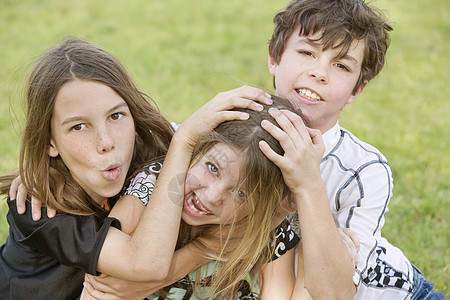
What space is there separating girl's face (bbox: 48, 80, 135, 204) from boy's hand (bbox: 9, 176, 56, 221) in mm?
193

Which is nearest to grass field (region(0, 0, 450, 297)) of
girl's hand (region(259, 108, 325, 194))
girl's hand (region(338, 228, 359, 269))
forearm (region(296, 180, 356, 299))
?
girl's hand (region(338, 228, 359, 269))

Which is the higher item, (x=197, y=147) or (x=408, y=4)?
(x=408, y=4)

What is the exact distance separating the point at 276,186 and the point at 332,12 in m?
0.96

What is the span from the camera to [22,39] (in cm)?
782

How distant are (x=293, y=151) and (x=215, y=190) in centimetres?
34

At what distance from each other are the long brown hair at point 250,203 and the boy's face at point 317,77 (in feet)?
0.78

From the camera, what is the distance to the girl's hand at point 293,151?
222 cm

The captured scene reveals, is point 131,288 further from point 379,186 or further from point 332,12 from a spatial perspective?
point 332,12

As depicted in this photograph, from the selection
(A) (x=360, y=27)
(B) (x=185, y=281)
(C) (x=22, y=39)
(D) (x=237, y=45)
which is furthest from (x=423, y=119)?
(C) (x=22, y=39)

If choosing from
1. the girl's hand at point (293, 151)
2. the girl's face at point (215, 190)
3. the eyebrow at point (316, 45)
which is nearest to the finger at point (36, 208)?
the girl's face at point (215, 190)

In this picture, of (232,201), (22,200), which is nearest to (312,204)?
(232,201)

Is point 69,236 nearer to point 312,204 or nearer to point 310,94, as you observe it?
point 312,204

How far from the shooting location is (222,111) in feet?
7.63

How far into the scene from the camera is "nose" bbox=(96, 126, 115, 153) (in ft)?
7.86
